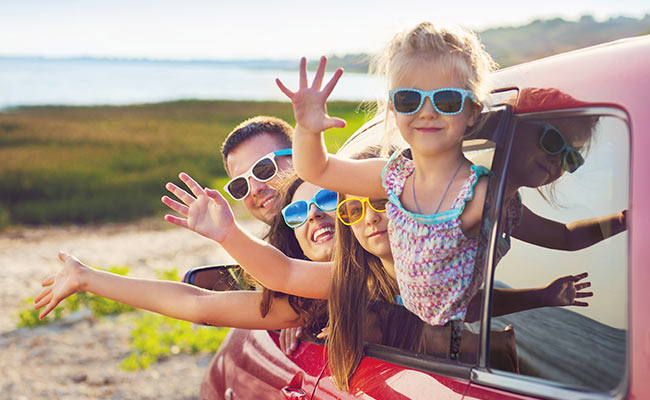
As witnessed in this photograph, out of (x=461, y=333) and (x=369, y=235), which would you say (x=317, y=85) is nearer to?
(x=369, y=235)

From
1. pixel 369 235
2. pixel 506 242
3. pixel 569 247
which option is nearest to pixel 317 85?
pixel 369 235

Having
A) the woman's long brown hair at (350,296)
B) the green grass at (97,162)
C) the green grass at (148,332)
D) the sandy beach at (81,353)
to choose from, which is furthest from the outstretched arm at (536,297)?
the green grass at (97,162)

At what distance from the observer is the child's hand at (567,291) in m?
1.54

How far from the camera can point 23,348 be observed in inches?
237

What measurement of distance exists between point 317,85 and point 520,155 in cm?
55


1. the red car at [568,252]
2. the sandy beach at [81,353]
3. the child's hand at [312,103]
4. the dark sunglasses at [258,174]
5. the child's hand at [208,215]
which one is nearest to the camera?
the red car at [568,252]

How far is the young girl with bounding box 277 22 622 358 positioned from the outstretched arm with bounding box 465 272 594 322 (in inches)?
1.8

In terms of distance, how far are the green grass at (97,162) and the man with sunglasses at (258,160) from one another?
906 centimetres

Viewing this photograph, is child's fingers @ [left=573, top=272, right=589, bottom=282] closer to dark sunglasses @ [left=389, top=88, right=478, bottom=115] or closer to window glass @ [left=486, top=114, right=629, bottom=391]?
window glass @ [left=486, top=114, right=629, bottom=391]

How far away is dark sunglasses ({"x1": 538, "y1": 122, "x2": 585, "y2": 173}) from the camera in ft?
5.07

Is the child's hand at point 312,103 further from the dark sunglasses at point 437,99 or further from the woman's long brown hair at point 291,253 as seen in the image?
the woman's long brown hair at point 291,253

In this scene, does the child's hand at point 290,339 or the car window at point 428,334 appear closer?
the car window at point 428,334

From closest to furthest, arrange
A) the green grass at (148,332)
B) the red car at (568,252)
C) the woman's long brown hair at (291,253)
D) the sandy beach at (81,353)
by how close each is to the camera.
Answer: the red car at (568,252), the woman's long brown hair at (291,253), the sandy beach at (81,353), the green grass at (148,332)

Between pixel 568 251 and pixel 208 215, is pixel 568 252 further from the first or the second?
pixel 208 215
